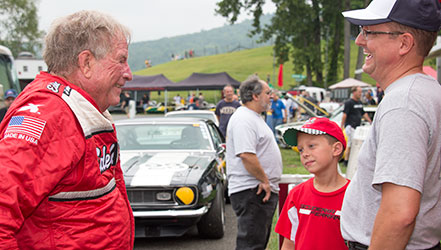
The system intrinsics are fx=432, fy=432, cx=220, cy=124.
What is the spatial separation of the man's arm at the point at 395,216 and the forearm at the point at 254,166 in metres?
2.33

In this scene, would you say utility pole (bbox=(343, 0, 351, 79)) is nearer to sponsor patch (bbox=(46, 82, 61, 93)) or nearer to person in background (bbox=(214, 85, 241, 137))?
person in background (bbox=(214, 85, 241, 137))

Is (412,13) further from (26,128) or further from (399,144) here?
(26,128)

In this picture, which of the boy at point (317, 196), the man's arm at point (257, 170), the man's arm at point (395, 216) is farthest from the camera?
the man's arm at point (257, 170)

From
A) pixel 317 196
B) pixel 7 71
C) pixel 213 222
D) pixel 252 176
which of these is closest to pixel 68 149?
pixel 317 196

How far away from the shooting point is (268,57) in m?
87.2

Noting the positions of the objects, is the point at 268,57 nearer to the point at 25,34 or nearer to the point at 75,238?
the point at 25,34

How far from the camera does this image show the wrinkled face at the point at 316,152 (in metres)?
2.54

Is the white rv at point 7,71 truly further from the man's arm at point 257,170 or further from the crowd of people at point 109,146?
the crowd of people at point 109,146

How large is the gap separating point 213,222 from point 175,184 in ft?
2.56

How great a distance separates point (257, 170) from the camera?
3846mm

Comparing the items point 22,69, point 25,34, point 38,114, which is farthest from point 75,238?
point 25,34

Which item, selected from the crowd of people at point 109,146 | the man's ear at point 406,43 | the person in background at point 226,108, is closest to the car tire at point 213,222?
the crowd of people at point 109,146

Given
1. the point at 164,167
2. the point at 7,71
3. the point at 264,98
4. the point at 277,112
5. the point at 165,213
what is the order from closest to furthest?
1. the point at 264,98
2. the point at 165,213
3. the point at 164,167
4. the point at 7,71
5. the point at 277,112

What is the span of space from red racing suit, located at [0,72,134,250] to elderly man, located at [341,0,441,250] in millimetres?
971
